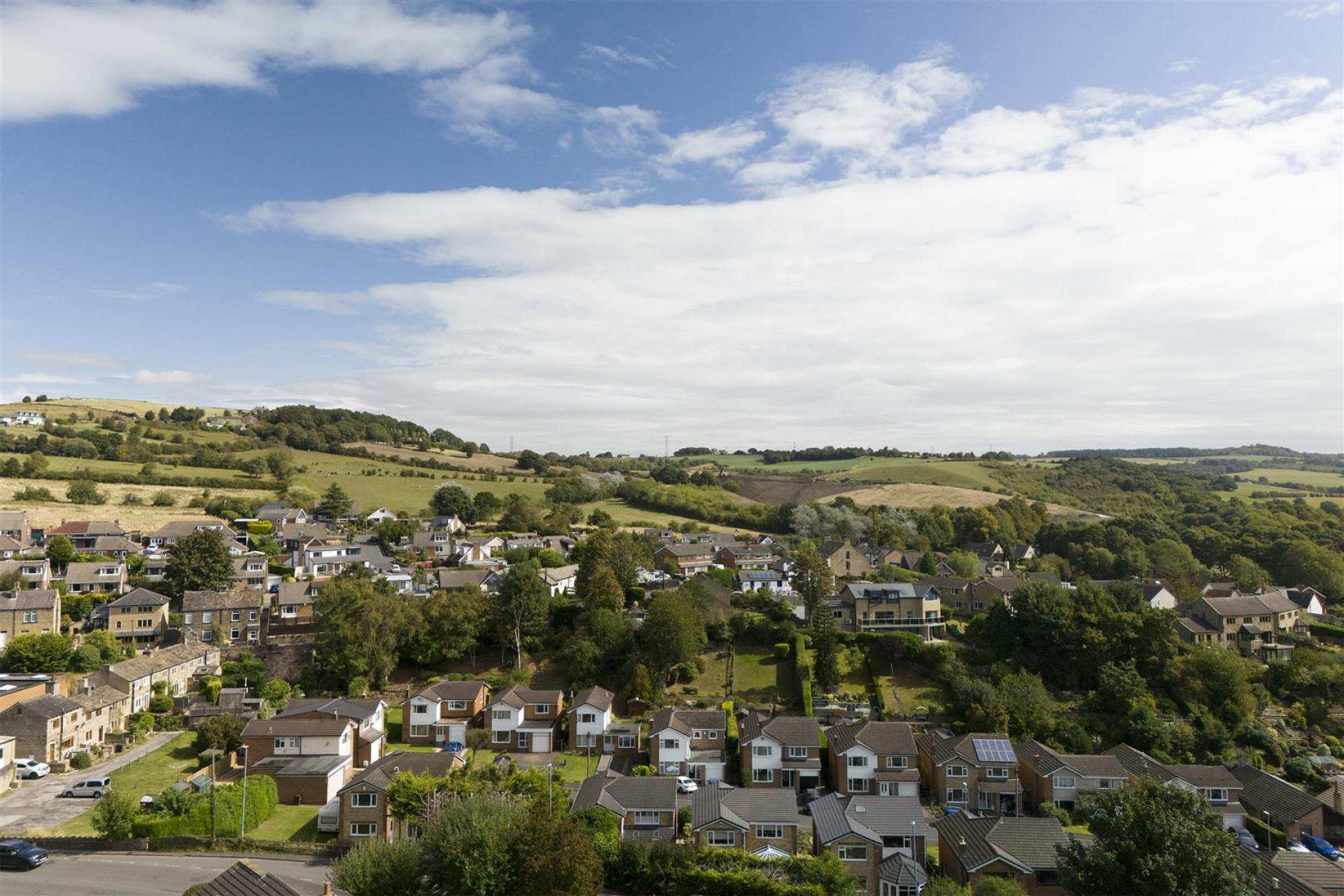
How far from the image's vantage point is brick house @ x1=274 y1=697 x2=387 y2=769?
40000 mm

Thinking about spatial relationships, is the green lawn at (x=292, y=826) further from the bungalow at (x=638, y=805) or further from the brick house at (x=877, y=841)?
the brick house at (x=877, y=841)

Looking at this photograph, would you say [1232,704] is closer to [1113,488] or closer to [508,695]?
[508,695]

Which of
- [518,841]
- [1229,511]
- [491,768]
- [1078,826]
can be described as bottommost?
[1078,826]

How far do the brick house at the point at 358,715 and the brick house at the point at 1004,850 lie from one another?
28.0 meters

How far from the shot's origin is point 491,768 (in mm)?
34375

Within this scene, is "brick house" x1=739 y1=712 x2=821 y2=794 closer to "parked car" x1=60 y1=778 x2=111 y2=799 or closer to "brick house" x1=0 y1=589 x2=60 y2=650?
"parked car" x1=60 y1=778 x2=111 y2=799

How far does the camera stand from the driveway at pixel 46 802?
103 ft

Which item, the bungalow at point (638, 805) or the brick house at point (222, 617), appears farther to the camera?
the brick house at point (222, 617)

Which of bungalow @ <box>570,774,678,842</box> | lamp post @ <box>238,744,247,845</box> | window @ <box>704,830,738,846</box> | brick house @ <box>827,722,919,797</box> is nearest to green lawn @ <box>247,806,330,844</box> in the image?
lamp post @ <box>238,744,247,845</box>

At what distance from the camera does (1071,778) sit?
36344mm

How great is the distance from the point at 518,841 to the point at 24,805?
1006 inches

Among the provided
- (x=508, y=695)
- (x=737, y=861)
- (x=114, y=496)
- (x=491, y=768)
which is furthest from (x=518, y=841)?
(x=114, y=496)

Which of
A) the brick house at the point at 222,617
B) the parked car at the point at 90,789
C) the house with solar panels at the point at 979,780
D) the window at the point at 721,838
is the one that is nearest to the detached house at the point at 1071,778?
the house with solar panels at the point at 979,780

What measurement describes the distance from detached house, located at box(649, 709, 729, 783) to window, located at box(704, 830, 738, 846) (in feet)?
27.7
